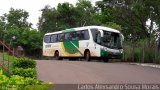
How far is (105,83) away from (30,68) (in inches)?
111

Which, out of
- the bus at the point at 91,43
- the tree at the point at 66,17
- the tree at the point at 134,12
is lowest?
the bus at the point at 91,43

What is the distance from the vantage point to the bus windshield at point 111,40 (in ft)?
102

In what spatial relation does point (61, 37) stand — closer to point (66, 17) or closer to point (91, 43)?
point (91, 43)

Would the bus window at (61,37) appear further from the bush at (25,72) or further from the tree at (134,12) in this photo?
the bush at (25,72)

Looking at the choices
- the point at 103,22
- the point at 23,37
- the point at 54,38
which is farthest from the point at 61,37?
the point at 23,37

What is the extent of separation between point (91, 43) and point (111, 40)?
167 centimetres

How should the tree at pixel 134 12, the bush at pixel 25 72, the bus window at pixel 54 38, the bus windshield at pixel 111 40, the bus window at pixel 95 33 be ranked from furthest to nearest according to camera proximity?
the bus window at pixel 54 38, the tree at pixel 134 12, the bus window at pixel 95 33, the bus windshield at pixel 111 40, the bush at pixel 25 72

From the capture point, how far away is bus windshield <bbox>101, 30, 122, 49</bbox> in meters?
31.2

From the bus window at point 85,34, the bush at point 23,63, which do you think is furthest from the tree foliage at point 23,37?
the bush at point 23,63

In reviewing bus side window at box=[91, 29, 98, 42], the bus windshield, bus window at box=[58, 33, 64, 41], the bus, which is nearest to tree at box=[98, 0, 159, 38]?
the bus

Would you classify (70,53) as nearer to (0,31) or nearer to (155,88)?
(155,88)

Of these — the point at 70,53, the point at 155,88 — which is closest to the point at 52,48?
the point at 70,53

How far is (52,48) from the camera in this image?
3978cm

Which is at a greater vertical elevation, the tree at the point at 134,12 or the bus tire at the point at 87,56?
the tree at the point at 134,12
